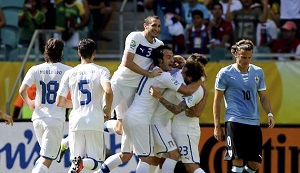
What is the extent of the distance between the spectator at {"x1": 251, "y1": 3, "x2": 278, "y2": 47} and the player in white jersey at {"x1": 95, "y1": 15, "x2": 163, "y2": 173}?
239 inches

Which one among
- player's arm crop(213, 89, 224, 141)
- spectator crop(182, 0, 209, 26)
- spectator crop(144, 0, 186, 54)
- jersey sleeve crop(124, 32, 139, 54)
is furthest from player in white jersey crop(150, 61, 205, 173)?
spectator crop(182, 0, 209, 26)

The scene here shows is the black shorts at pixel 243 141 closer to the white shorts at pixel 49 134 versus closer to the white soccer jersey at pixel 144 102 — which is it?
the white soccer jersey at pixel 144 102

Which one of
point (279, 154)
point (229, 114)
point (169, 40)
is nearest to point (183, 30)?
point (169, 40)

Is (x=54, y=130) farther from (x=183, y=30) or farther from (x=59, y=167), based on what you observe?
(x=183, y=30)

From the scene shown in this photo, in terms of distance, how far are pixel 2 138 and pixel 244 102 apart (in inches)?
175

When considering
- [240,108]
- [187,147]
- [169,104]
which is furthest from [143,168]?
[240,108]

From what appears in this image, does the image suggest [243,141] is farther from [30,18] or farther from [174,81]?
[30,18]

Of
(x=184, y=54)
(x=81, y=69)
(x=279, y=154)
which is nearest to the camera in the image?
(x=81, y=69)

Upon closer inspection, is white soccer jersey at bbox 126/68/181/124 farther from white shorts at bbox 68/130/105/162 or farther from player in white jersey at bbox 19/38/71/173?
player in white jersey at bbox 19/38/71/173

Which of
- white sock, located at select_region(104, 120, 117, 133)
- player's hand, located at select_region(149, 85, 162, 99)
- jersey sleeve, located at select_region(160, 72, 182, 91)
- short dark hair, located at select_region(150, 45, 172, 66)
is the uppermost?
short dark hair, located at select_region(150, 45, 172, 66)

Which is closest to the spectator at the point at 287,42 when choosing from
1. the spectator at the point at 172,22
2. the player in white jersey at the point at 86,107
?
the spectator at the point at 172,22

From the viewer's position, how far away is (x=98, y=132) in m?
13.2

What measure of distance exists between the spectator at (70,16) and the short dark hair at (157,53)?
6.24m

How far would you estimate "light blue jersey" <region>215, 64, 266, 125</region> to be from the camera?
13852 mm
